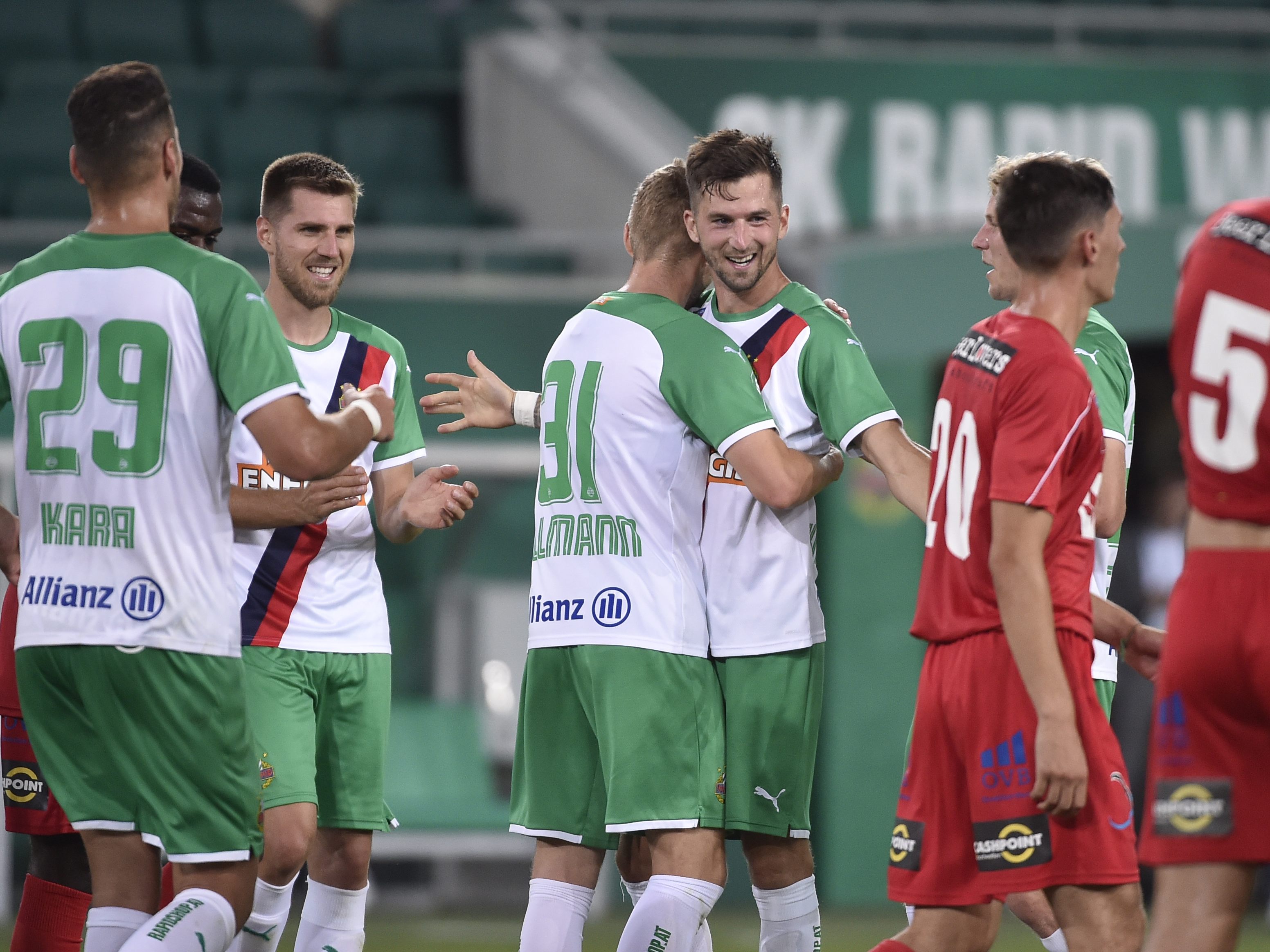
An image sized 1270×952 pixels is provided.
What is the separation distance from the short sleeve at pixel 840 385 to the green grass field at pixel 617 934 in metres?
4.29

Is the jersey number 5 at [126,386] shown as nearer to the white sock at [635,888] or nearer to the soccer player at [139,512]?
the soccer player at [139,512]

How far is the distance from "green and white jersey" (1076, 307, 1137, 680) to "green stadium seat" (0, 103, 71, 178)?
8912 millimetres

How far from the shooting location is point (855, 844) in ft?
33.7

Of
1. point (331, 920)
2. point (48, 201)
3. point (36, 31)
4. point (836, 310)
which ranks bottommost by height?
→ point (331, 920)

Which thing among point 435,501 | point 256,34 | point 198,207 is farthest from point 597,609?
point 256,34

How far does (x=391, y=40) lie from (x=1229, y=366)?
428 inches

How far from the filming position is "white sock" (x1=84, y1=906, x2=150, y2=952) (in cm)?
407

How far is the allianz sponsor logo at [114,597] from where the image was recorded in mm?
4035

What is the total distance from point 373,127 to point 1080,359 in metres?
8.60

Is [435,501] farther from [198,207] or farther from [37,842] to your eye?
[37,842]

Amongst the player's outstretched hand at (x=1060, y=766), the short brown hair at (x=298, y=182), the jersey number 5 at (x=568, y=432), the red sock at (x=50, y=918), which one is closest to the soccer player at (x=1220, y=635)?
the player's outstretched hand at (x=1060, y=766)

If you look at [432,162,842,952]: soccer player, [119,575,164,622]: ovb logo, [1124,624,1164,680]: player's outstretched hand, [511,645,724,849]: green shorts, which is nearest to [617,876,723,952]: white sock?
[432,162,842,952]: soccer player

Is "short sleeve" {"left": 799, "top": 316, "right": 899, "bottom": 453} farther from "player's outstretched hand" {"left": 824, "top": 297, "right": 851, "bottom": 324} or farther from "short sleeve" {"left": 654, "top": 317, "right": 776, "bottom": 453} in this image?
"short sleeve" {"left": 654, "top": 317, "right": 776, "bottom": 453}

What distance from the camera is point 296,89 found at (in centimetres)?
1313
